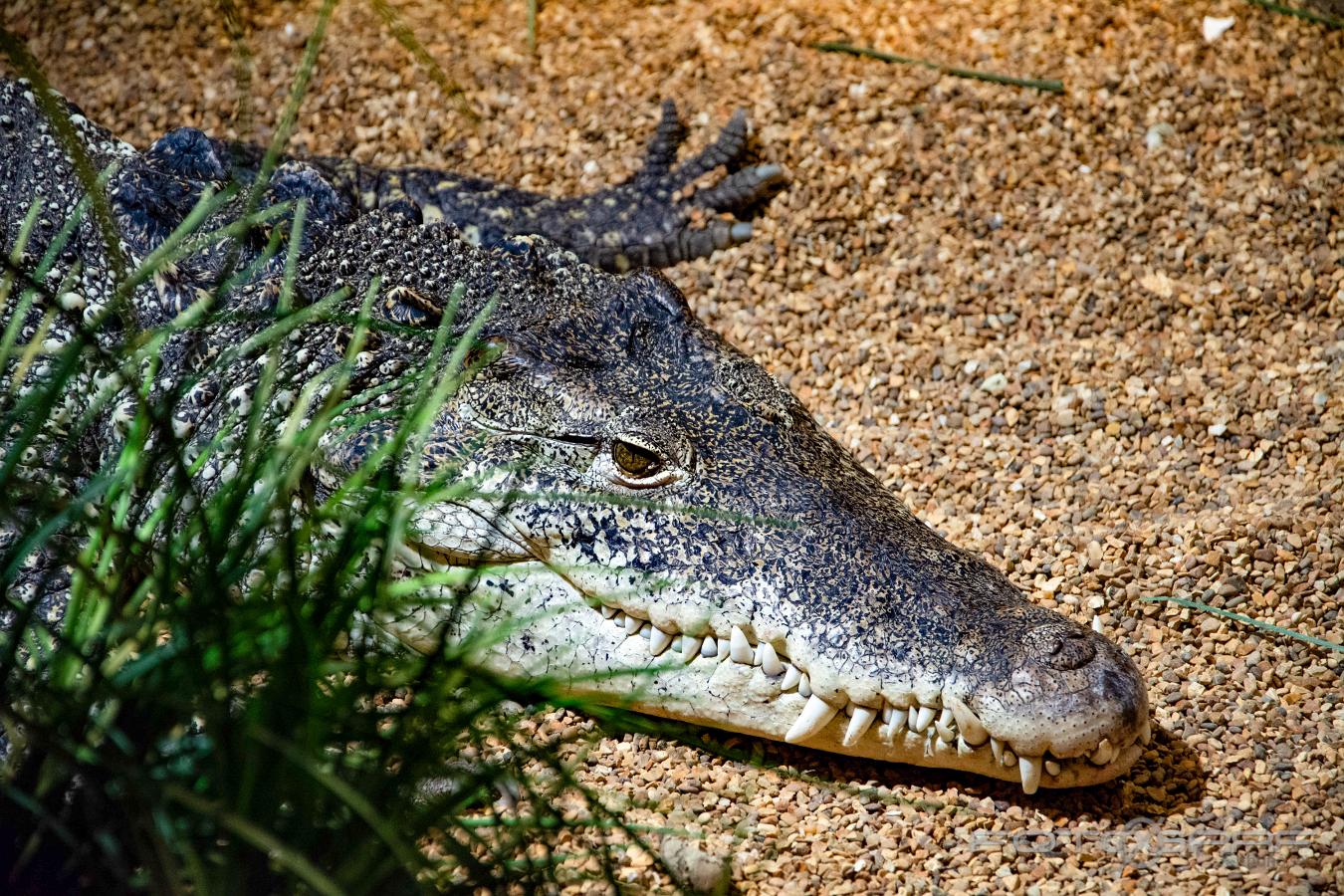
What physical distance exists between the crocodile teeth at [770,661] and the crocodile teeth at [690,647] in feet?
0.55

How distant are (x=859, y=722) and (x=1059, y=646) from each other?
0.50 meters

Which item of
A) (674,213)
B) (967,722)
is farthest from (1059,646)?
(674,213)

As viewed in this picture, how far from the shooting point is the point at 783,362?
193 inches

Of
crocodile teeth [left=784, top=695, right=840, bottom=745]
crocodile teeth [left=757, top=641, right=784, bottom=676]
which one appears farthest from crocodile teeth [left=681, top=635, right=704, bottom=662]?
crocodile teeth [left=784, top=695, right=840, bottom=745]

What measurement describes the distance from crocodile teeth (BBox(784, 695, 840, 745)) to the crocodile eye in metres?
0.74

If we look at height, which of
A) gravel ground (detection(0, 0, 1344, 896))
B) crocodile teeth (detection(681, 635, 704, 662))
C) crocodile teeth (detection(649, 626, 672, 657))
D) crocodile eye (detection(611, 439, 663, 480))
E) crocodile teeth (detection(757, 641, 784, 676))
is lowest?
gravel ground (detection(0, 0, 1344, 896))

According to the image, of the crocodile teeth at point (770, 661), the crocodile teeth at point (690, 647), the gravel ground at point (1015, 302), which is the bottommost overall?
the gravel ground at point (1015, 302)

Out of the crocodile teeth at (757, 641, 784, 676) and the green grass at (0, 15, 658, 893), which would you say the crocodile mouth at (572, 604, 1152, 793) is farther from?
the green grass at (0, 15, 658, 893)

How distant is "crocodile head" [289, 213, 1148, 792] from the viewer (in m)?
2.91

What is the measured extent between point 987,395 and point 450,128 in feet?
9.55

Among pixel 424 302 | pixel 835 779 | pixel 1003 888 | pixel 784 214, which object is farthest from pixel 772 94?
pixel 1003 888

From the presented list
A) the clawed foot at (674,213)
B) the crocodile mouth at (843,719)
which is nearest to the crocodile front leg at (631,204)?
the clawed foot at (674,213)

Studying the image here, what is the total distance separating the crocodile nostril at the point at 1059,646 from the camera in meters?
2.87

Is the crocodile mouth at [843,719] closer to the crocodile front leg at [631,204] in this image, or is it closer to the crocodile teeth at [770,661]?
the crocodile teeth at [770,661]
